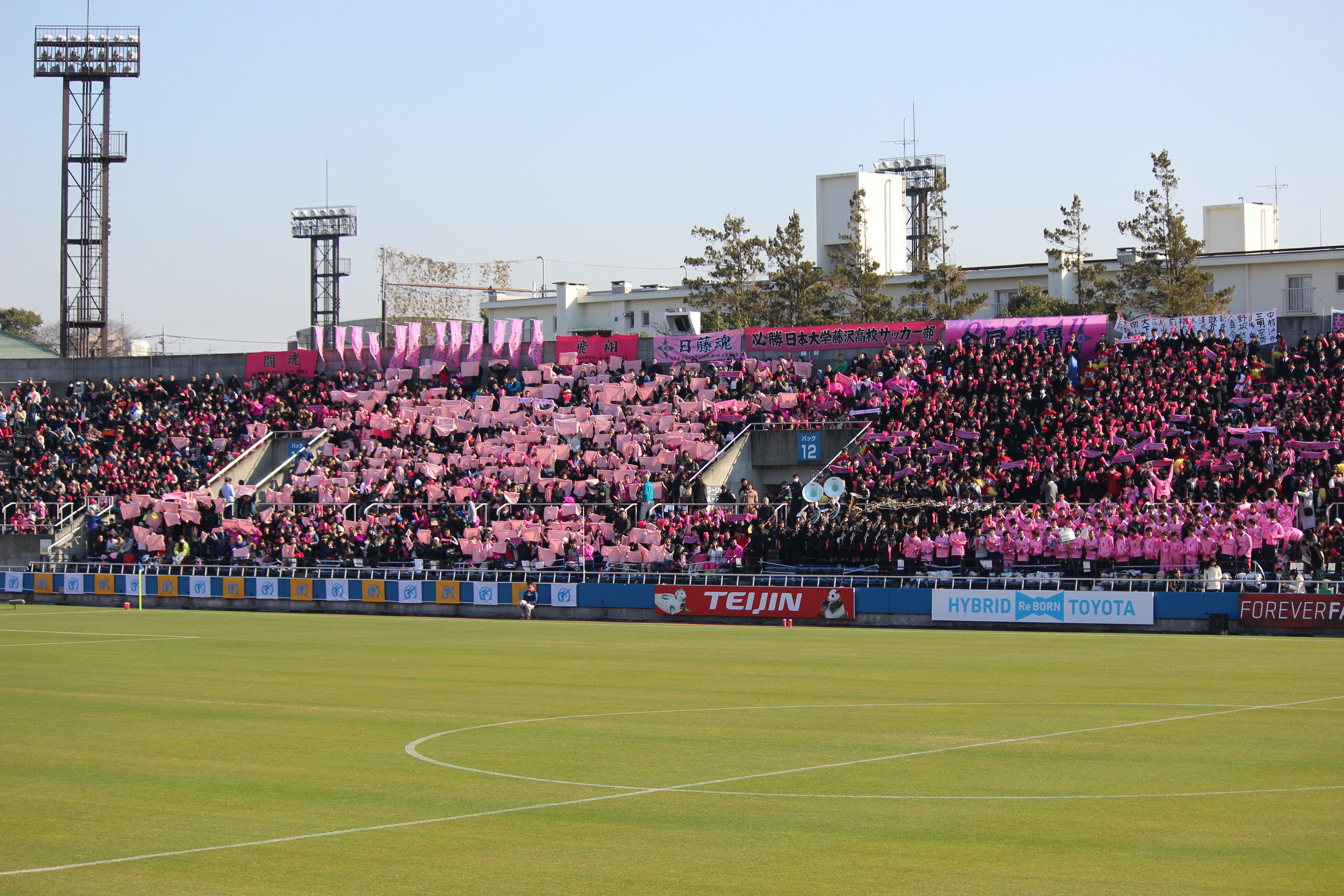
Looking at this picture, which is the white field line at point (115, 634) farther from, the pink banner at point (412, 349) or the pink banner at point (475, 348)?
the pink banner at point (412, 349)

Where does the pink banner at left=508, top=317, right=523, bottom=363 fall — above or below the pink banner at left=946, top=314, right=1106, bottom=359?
above

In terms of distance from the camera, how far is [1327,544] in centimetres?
3512

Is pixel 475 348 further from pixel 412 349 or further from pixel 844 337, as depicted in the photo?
pixel 844 337

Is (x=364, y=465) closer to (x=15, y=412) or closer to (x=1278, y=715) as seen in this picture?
(x=15, y=412)

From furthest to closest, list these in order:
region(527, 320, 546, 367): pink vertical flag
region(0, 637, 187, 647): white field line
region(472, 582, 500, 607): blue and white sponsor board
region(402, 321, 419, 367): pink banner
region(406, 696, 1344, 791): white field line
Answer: region(402, 321, 419, 367): pink banner
region(527, 320, 546, 367): pink vertical flag
region(472, 582, 500, 607): blue and white sponsor board
region(0, 637, 187, 647): white field line
region(406, 696, 1344, 791): white field line

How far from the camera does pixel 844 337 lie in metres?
55.6

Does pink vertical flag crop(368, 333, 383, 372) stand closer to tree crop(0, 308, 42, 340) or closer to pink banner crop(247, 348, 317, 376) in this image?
pink banner crop(247, 348, 317, 376)

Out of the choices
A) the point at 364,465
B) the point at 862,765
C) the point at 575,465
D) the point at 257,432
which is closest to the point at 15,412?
the point at 257,432

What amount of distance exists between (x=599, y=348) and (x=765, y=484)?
38.2ft

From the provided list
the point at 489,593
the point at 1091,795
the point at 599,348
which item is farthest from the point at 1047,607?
the point at 599,348

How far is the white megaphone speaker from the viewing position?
43.5 metres

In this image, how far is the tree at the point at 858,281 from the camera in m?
87.3

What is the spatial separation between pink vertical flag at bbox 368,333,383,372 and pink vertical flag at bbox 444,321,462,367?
12.0ft

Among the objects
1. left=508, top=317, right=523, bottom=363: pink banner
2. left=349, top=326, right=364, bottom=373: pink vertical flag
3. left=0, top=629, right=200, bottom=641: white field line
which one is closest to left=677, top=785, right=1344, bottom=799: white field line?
left=0, top=629, right=200, bottom=641: white field line
